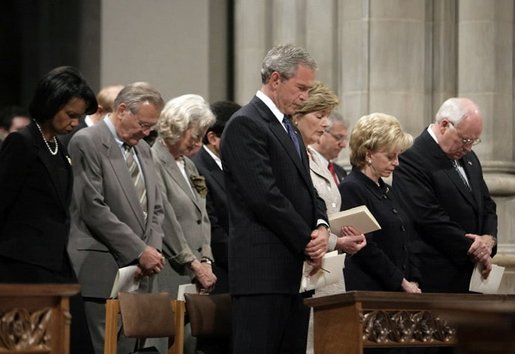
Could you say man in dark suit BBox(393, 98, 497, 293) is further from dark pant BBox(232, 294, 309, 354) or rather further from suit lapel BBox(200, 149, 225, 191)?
dark pant BBox(232, 294, 309, 354)

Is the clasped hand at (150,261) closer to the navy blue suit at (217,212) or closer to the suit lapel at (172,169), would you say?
Answer: the suit lapel at (172,169)

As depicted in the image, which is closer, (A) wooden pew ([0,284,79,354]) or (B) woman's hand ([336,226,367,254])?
(A) wooden pew ([0,284,79,354])

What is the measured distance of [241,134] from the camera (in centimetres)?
621

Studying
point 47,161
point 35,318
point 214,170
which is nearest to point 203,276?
point 214,170

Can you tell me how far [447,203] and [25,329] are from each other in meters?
3.19

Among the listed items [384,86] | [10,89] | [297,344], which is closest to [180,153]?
[297,344]

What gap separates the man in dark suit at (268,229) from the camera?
610cm

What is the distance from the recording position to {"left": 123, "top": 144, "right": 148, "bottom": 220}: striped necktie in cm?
701

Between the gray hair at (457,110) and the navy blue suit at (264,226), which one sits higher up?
the gray hair at (457,110)

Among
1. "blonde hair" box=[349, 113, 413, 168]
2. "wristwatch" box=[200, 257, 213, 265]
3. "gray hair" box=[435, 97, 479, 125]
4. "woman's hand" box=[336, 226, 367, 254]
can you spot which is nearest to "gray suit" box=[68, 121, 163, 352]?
"wristwatch" box=[200, 257, 213, 265]

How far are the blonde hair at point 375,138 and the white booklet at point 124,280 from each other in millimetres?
1410

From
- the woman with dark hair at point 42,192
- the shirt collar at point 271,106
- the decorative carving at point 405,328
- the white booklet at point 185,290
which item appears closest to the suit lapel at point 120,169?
the white booklet at point 185,290

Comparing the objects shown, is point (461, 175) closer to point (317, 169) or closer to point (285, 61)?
point (317, 169)

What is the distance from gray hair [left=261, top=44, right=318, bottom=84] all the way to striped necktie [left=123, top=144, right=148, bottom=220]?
0.94m
